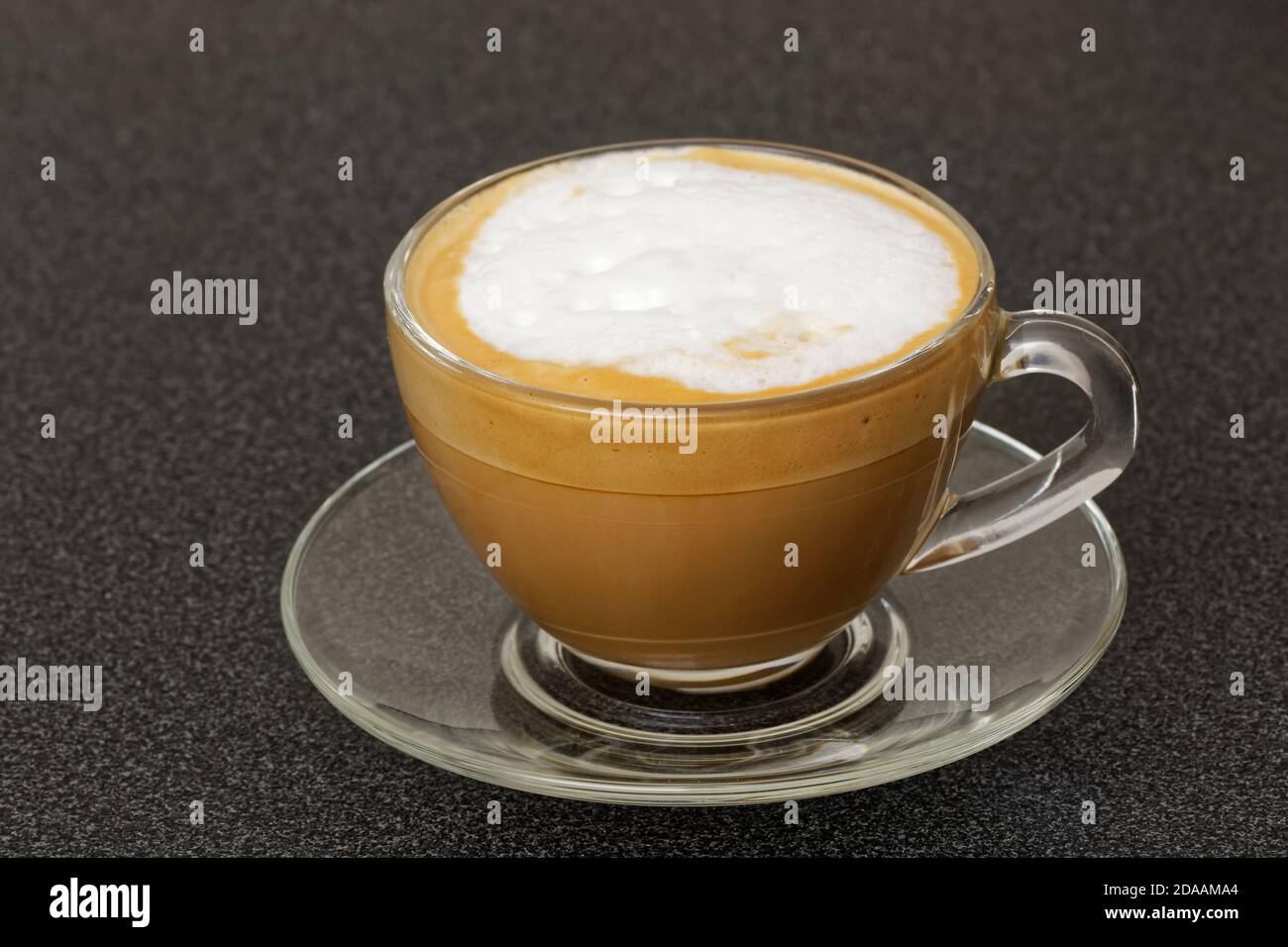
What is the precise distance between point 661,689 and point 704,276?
248 millimetres

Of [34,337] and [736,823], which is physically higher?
[34,337]

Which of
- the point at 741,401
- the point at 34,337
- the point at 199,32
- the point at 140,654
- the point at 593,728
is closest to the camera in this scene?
the point at 741,401

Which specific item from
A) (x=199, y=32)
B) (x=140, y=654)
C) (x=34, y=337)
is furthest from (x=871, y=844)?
(x=199, y=32)

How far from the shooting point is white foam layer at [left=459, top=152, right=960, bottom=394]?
908 millimetres

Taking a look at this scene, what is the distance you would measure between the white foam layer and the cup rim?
0.02 m

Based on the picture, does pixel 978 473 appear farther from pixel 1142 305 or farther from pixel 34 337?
pixel 34 337

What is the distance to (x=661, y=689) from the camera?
1037mm

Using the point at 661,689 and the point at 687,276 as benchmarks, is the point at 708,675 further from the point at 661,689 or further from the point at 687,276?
the point at 687,276

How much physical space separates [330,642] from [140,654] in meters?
0.16

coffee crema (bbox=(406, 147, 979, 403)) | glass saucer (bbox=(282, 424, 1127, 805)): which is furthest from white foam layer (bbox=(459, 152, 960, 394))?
glass saucer (bbox=(282, 424, 1127, 805))

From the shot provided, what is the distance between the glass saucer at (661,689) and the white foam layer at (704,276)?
208 millimetres

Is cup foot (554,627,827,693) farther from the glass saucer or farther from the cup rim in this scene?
the cup rim

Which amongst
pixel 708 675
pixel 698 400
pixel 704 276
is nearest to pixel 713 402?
pixel 698 400

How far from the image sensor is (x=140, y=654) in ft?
3.69
